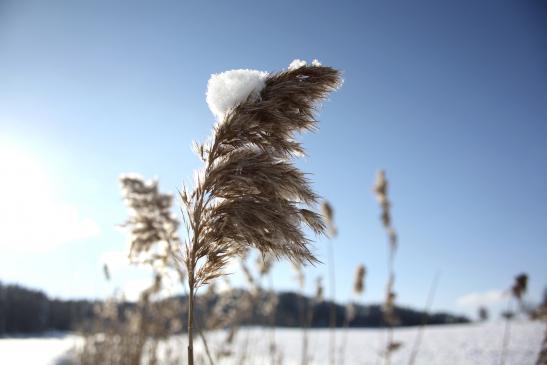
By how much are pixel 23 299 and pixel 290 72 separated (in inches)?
1453

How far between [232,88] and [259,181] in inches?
15.7

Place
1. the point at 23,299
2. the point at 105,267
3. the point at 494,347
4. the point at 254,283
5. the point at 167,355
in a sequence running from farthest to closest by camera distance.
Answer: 1. the point at 23,299
2. the point at 494,347
3. the point at 167,355
4. the point at 254,283
5. the point at 105,267

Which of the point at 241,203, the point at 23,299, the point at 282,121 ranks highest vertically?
the point at 282,121

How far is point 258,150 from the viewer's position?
155 cm

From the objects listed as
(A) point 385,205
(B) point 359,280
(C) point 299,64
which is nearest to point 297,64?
(C) point 299,64

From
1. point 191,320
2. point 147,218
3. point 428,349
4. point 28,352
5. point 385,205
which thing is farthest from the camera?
point 428,349

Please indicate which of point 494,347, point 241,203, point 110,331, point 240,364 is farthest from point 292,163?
point 494,347

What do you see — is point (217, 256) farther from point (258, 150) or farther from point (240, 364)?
point (240, 364)

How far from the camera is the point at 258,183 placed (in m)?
1.48

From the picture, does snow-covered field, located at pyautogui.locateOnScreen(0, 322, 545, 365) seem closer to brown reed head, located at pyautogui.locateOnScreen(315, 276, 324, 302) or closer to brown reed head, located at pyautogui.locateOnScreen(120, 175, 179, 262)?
brown reed head, located at pyautogui.locateOnScreen(315, 276, 324, 302)

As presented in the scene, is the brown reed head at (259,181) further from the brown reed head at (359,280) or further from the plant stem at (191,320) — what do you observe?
the brown reed head at (359,280)

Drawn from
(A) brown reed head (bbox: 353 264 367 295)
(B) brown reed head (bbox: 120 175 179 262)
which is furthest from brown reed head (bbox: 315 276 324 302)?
(B) brown reed head (bbox: 120 175 179 262)

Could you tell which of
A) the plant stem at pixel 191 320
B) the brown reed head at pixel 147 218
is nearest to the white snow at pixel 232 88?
the plant stem at pixel 191 320

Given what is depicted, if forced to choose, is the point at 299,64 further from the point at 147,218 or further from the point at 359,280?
the point at 359,280
